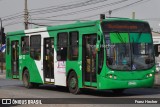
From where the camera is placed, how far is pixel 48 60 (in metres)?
22.1

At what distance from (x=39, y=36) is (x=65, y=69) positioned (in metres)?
2.95

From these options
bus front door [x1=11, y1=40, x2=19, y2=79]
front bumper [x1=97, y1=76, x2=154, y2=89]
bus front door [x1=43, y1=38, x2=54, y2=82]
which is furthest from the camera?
bus front door [x1=11, y1=40, x2=19, y2=79]

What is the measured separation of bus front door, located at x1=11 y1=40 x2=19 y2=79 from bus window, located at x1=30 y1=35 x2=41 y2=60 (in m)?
2.09

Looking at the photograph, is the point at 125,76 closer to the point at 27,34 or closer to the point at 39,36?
the point at 39,36

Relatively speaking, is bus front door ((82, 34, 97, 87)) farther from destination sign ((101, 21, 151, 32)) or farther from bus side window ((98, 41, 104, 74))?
destination sign ((101, 21, 151, 32))

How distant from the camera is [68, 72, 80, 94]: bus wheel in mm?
19703

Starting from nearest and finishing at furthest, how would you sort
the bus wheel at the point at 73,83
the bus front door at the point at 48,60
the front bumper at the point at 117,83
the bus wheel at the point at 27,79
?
the front bumper at the point at 117,83
the bus wheel at the point at 73,83
the bus front door at the point at 48,60
the bus wheel at the point at 27,79

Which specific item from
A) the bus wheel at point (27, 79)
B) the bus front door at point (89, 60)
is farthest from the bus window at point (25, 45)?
the bus front door at point (89, 60)

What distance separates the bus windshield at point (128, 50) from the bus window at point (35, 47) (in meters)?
5.50

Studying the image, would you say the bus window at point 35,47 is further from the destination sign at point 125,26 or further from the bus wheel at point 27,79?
the destination sign at point 125,26

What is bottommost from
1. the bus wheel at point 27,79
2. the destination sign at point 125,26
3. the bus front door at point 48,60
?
the bus wheel at point 27,79

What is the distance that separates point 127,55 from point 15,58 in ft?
30.3

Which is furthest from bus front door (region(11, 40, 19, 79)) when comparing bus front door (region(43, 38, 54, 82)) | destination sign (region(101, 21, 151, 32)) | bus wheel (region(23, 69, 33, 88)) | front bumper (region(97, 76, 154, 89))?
front bumper (region(97, 76, 154, 89))

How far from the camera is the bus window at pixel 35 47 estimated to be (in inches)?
901
